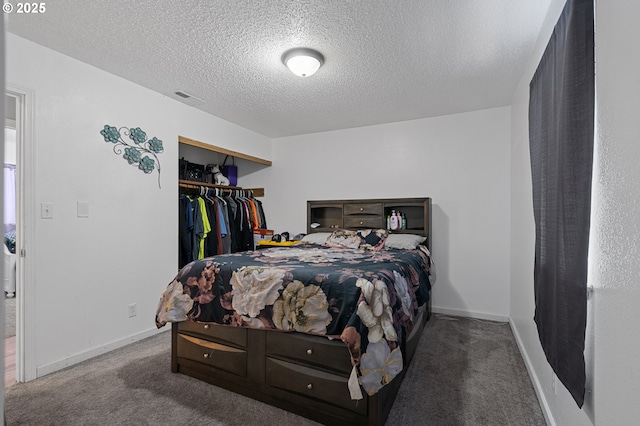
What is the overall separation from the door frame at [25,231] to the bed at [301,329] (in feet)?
3.12

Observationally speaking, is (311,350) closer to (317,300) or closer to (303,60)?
(317,300)

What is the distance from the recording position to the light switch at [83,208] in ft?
8.20

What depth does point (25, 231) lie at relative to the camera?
2.20 metres

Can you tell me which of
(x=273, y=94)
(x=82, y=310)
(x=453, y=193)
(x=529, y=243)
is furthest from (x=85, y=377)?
(x=453, y=193)

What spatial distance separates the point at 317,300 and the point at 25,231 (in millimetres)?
2162

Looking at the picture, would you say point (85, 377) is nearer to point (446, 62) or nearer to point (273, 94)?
point (273, 94)

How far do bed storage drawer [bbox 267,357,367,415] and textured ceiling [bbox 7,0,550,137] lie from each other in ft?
6.97

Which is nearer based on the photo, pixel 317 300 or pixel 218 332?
pixel 317 300

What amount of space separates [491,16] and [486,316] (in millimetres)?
2960

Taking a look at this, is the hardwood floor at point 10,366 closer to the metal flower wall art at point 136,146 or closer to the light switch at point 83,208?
the light switch at point 83,208

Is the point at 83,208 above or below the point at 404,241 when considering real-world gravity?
above

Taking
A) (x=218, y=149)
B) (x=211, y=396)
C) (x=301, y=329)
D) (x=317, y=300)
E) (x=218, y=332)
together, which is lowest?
(x=211, y=396)
